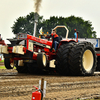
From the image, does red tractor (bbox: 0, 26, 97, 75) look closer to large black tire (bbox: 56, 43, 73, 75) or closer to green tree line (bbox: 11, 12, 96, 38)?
large black tire (bbox: 56, 43, 73, 75)

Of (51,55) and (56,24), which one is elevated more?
(56,24)

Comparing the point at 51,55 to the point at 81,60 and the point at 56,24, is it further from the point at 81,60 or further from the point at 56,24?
the point at 56,24

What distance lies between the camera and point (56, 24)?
190 ft

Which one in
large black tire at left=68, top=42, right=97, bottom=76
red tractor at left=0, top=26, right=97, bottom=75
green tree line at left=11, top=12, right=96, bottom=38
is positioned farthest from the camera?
green tree line at left=11, top=12, right=96, bottom=38

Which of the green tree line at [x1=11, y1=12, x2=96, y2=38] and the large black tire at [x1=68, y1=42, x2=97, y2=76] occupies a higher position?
the green tree line at [x1=11, y1=12, x2=96, y2=38]

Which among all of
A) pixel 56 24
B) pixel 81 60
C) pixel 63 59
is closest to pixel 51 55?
pixel 63 59

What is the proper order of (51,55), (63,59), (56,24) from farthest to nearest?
1. (56,24)
2. (51,55)
3. (63,59)

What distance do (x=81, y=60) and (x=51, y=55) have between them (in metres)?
1.46

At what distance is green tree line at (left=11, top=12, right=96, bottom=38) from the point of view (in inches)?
1823

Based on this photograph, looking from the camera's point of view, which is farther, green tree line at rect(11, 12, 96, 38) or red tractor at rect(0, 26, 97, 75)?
green tree line at rect(11, 12, 96, 38)

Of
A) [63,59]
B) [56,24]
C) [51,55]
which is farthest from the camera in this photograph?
[56,24]

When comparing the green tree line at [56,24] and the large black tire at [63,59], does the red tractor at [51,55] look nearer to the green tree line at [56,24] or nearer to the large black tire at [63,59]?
the large black tire at [63,59]

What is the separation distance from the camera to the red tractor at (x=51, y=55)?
362 inches

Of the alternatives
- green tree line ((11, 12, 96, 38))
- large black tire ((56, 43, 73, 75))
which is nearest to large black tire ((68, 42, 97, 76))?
large black tire ((56, 43, 73, 75))
